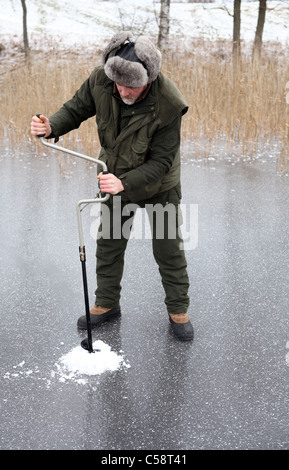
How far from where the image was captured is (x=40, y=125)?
2590 millimetres

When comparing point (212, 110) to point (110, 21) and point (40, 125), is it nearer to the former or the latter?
point (40, 125)

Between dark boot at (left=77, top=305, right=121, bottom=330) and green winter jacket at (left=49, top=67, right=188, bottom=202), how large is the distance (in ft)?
2.38

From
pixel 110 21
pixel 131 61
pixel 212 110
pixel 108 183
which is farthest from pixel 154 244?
pixel 110 21

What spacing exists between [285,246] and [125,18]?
20.6 metres

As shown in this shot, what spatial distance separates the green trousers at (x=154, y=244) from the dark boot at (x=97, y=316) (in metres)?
0.03

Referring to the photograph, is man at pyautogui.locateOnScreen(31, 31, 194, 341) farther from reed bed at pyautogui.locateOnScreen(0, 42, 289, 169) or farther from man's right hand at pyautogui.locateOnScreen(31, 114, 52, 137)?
reed bed at pyautogui.locateOnScreen(0, 42, 289, 169)

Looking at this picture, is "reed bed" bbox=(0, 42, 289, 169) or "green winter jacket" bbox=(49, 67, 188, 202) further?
"reed bed" bbox=(0, 42, 289, 169)

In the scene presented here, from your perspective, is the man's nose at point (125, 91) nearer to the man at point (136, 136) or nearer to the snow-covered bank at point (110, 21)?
the man at point (136, 136)

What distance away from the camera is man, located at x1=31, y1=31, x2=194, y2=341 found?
93.5 inches

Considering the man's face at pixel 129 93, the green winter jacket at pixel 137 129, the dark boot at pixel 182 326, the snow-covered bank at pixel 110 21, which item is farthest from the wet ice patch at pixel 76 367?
the snow-covered bank at pixel 110 21

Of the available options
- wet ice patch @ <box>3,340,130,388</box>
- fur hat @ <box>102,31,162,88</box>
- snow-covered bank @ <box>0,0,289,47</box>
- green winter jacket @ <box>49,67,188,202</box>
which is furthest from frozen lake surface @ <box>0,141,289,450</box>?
snow-covered bank @ <box>0,0,289,47</box>

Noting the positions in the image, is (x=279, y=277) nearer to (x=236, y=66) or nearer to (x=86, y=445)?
(x=86, y=445)

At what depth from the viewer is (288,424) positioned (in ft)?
7.45

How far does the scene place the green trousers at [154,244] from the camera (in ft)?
9.19
